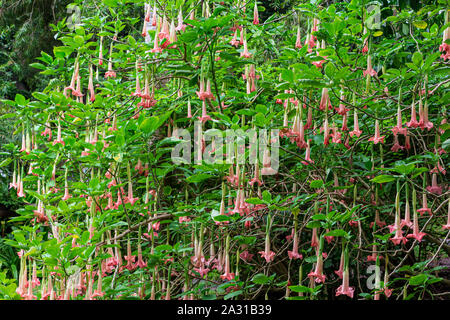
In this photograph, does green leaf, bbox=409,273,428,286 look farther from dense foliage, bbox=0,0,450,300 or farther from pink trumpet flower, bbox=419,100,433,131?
pink trumpet flower, bbox=419,100,433,131

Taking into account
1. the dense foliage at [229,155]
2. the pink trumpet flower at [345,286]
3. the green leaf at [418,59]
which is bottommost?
the pink trumpet flower at [345,286]

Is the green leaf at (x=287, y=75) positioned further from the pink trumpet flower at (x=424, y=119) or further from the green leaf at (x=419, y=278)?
the green leaf at (x=419, y=278)

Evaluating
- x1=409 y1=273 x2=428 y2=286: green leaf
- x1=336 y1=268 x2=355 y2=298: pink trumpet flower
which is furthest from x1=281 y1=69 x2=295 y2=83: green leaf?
x1=409 y1=273 x2=428 y2=286: green leaf

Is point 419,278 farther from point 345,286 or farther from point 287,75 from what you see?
point 287,75

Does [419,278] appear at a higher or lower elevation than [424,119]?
lower

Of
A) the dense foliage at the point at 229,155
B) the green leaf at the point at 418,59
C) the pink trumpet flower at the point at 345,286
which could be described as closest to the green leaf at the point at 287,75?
the dense foliage at the point at 229,155

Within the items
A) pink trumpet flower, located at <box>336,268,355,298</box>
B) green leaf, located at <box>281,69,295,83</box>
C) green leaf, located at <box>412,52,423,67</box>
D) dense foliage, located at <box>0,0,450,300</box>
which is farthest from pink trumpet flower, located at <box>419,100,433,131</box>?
pink trumpet flower, located at <box>336,268,355,298</box>

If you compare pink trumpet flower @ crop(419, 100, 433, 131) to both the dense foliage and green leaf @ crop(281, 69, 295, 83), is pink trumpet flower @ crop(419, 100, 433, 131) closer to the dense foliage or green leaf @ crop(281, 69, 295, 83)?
the dense foliage

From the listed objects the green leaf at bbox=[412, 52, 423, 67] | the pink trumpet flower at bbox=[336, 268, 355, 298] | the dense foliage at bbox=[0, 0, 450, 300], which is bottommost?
the pink trumpet flower at bbox=[336, 268, 355, 298]

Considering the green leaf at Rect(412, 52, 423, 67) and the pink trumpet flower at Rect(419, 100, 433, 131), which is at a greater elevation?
the green leaf at Rect(412, 52, 423, 67)

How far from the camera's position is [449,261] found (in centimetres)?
408

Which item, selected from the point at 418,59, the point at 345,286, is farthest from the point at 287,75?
the point at 345,286
